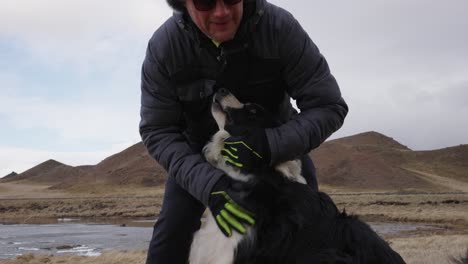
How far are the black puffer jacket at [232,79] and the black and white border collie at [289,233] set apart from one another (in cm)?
22

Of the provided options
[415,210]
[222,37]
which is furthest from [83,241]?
[415,210]

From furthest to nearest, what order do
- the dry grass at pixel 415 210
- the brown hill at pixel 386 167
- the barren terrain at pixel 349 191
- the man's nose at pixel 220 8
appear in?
the brown hill at pixel 386 167 < the dry grass at pixel 415 210 < the barren terrain at pixel 349 191 < the man's nose at pixel 220 8

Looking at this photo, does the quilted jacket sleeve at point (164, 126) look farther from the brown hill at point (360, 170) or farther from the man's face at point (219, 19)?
the brown hill at point (360, 170)

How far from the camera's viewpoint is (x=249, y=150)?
3.14m

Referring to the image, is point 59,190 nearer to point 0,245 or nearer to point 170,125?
point 0,245

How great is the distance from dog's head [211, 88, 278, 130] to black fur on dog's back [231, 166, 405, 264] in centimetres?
38

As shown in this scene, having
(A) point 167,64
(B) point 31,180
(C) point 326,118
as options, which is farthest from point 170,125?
(B) point 31,180

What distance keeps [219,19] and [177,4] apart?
0.36m

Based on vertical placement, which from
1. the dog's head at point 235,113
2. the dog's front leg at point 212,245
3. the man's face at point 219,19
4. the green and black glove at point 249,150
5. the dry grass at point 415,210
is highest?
the man's face at point 219,19

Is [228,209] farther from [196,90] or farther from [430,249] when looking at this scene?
[430,249]

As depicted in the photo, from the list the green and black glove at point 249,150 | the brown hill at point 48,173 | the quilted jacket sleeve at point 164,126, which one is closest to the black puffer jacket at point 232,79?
the quilted jacket sleeve at point 164,126

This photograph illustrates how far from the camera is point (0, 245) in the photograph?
1298 cm

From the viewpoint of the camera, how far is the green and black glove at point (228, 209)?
305cm

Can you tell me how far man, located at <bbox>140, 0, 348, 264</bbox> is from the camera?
3.17 m
